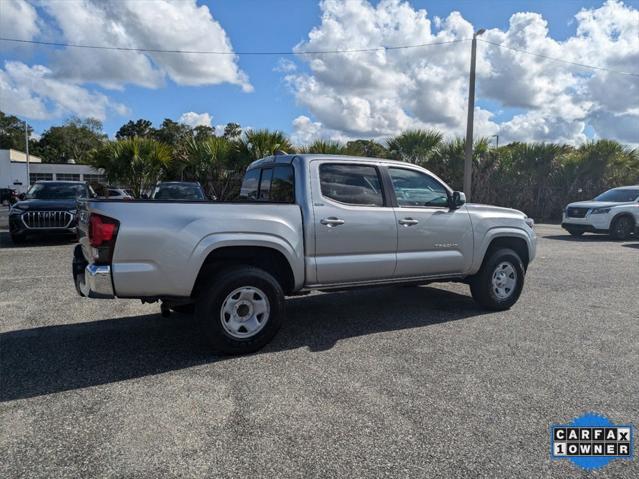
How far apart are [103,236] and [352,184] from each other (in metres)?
2.48

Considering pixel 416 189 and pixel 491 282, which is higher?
pixel 416 189

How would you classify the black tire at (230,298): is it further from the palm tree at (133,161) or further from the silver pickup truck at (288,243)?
the palm tree at (133,161)

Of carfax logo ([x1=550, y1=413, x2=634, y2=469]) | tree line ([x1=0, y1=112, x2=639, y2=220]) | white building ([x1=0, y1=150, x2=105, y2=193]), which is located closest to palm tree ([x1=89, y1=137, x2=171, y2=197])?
tree line ([x1=0, y1=112, x2=639, y2=220])

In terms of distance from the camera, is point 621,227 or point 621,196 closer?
point 621,227

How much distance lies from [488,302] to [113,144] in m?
16.3

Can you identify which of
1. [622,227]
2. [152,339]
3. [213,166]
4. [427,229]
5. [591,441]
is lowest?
[591,441]

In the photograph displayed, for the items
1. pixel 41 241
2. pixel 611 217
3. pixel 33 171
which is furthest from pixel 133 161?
pixel 33 171

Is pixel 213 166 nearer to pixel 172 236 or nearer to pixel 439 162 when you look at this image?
pixel 439 162

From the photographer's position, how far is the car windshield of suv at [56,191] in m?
12.2

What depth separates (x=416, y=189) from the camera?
5387 millimetres

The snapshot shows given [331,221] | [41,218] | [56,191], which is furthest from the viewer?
[56,191]

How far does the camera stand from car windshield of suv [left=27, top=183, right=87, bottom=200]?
12242mm

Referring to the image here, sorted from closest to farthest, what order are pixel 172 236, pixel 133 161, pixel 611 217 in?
1. pixel 172 236
2. pixel 611 217
3. pixel 133 161

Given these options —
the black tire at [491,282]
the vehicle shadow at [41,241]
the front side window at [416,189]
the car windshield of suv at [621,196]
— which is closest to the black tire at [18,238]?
the vehicle shadow at [41,241]
